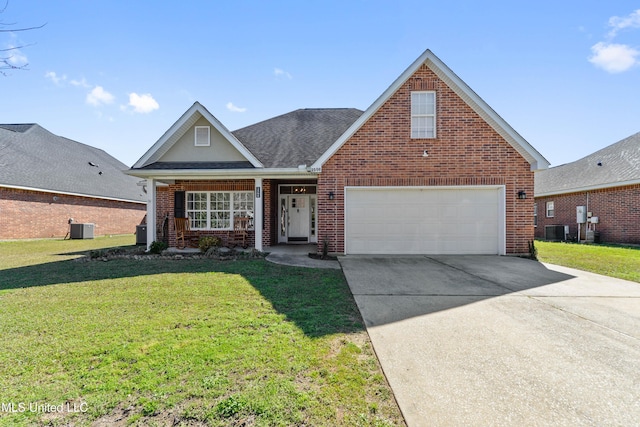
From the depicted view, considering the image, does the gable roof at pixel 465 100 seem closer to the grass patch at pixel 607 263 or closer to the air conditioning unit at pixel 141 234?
the grass patch at pixel 607 263

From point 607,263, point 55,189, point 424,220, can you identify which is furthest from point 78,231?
point 607,263

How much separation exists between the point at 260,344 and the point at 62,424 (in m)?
1.70

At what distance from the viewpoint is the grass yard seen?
2.32 metres

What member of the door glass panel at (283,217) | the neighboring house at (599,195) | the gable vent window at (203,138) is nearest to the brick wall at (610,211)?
the neighboring house at (599,195)

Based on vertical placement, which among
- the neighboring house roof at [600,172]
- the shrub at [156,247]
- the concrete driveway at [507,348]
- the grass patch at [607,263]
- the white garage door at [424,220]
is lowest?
the concrete driveway at [507,348]

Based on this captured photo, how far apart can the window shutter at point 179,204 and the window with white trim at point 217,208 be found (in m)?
0.24

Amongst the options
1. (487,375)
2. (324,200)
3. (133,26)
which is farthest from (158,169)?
(487,375)

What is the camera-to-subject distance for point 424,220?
398 inches

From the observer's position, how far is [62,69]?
820 cm

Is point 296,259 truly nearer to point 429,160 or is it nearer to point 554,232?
point 429,160

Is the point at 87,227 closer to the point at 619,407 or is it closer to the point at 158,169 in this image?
the point at 158,169

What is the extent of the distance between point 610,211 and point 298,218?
614 inches

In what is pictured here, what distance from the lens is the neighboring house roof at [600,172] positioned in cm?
1465

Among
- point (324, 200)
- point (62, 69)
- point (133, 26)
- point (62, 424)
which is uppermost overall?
point (133, 26)
